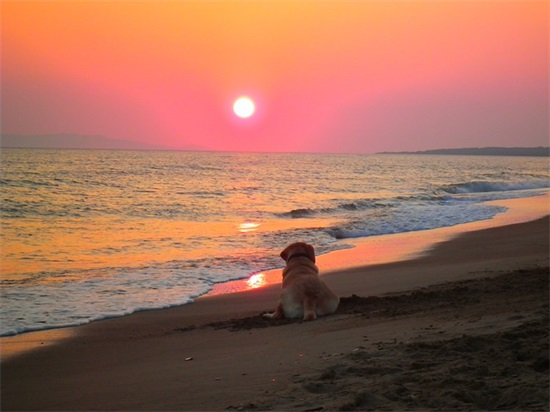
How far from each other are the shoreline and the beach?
0.07 m

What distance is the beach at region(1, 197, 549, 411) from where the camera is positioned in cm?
385

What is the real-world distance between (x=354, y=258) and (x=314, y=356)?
800 centimetres

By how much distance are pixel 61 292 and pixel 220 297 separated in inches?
95.2

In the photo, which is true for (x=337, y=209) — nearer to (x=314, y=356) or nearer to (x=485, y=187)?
(x=485, y=187)

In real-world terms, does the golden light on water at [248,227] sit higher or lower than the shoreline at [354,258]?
higher

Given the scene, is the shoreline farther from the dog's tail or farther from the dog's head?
the dog's tail

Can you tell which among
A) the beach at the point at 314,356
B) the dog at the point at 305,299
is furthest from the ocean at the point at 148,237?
the dog at the point at 305,299

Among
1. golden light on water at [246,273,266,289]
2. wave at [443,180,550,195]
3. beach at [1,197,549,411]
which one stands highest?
wave at [443,180,550,195]

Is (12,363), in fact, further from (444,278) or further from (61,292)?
(444,278)

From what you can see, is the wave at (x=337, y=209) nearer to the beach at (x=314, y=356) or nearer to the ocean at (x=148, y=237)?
the ocean at (x=148, y=237)

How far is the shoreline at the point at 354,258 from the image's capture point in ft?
22.6

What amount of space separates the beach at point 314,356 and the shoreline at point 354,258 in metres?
0.07

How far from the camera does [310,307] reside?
6992 mm

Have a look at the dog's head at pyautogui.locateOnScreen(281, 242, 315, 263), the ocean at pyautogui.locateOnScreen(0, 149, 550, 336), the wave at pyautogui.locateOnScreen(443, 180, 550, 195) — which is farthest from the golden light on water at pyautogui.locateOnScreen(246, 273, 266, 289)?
the wave at pyautogui.locateOnScreen(443, 180, 550, 195)
